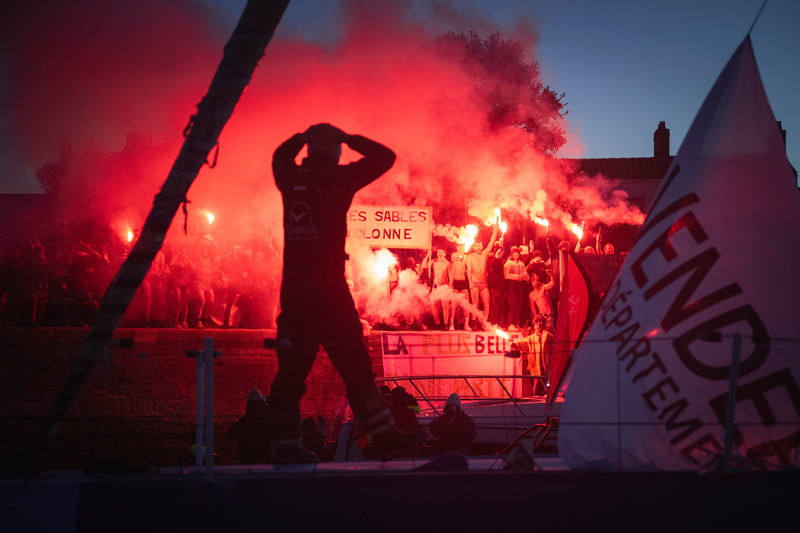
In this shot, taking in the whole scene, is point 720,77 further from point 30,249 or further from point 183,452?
point 30,249

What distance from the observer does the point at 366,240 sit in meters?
17.0

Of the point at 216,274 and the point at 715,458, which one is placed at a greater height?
the point at 216,274

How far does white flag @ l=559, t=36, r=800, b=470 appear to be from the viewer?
4.76 m

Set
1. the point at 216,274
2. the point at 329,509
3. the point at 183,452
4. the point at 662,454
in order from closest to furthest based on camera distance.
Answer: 1. the point at 329,509
2. the point at 662,454
3. the point at 183,452
4. the point at 216,274

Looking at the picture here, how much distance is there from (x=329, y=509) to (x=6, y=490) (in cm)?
185

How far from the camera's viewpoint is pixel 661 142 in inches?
1539

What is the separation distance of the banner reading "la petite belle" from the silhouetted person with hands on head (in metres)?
11.6

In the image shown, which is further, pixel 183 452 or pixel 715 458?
pixel 183 452

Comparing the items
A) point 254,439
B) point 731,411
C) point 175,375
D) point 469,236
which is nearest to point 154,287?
point 175,375

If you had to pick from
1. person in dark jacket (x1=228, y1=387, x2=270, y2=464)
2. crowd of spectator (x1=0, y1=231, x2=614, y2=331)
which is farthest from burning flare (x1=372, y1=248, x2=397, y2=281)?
person in dark jacket (x1=228, y1=387, x2=270, y2=464)

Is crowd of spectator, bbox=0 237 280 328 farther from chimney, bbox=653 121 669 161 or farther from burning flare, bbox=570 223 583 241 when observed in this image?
chimney, bbox=653 121 669 161

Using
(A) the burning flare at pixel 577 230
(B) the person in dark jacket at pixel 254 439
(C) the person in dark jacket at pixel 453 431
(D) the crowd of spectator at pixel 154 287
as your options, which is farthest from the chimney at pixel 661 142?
(B) the person in dark jacket at pixel 254 439

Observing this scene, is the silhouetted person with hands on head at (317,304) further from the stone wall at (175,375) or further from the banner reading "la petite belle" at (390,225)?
the banner reading "la petite belle" at (390,225)

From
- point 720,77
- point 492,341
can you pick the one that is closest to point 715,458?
point 720,77
